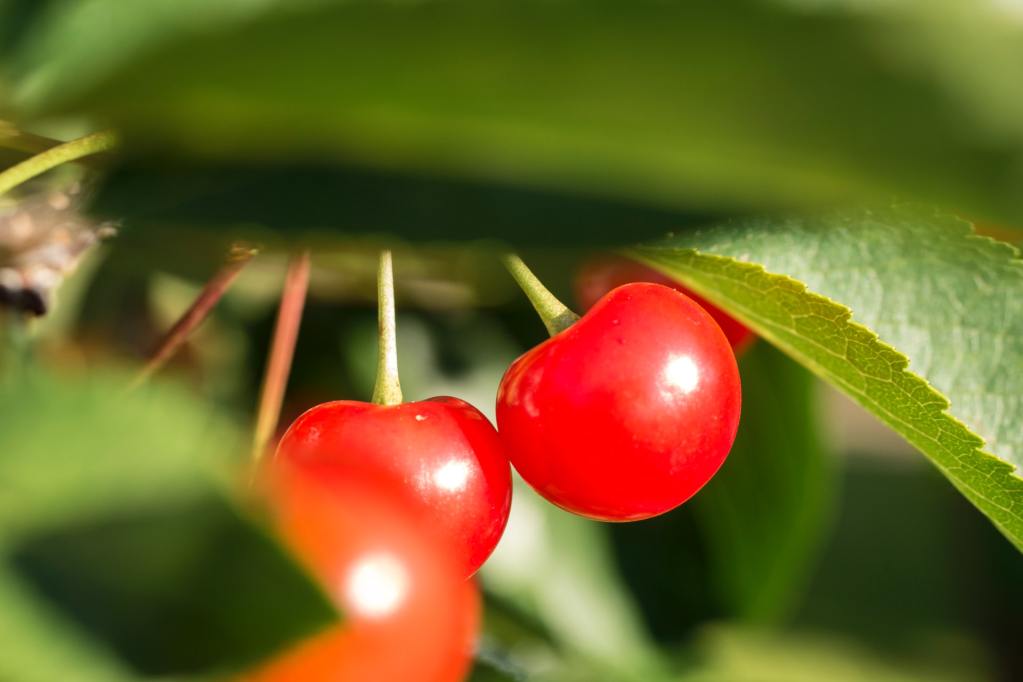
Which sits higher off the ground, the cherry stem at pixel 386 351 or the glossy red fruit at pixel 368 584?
the glossy red fruit at pixel 368 584

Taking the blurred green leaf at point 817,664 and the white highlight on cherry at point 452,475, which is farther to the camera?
the blurred green leaf at point 817,664

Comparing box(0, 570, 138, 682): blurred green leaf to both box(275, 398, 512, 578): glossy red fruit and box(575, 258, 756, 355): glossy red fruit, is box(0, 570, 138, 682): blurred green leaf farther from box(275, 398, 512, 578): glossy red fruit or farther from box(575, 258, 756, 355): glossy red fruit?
box(575, 258, 756, 355): glossy red fruit

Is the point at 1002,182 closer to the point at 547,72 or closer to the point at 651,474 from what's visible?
the point at 547,72

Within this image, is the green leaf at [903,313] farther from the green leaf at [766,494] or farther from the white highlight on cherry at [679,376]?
the green leaf at [766,494]

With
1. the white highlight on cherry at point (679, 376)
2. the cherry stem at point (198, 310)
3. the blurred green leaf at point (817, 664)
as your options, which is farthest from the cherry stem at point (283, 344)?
the blurred green leaf at point (817, 664)

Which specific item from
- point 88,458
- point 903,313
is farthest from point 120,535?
point 903,313

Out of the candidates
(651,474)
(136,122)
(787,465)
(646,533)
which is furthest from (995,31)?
(646,533)

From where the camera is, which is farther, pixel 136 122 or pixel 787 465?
pixel 787 465
